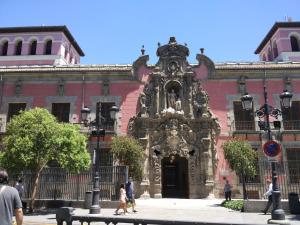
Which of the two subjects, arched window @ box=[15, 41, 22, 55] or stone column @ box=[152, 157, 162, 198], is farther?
arched window @ box=[15, 41, 22, 55]

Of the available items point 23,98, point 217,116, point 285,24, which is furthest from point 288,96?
point 285,24

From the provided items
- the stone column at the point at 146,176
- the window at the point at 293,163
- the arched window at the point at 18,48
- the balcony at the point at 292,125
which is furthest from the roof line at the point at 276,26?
the arched window at the point at 18,48

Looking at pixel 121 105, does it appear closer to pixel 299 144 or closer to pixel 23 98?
pixel 23 98

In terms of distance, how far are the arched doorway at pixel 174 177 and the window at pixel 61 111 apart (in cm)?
739

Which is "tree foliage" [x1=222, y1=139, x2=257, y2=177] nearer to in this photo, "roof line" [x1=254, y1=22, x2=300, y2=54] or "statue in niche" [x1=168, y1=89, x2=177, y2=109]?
"statue in niche" [x1=168, y1=89, x2=177, y2=109]

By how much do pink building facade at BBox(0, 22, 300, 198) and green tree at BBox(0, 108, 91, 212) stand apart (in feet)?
19.7

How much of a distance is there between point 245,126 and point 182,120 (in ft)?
13.7

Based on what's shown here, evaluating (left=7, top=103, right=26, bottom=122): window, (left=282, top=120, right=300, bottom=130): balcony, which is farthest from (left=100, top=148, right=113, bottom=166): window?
(left=282, top=120, right=300, bottom=130): balcony

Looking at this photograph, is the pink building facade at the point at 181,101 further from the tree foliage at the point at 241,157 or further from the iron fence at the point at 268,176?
the tree foliage at the point at 241,157

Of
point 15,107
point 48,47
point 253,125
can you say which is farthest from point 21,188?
point 48,47

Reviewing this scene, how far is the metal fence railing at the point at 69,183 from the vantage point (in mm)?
16352

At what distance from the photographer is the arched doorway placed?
20688 mm

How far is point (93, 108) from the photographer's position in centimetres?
2203

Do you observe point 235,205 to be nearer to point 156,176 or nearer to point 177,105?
point 156,176
